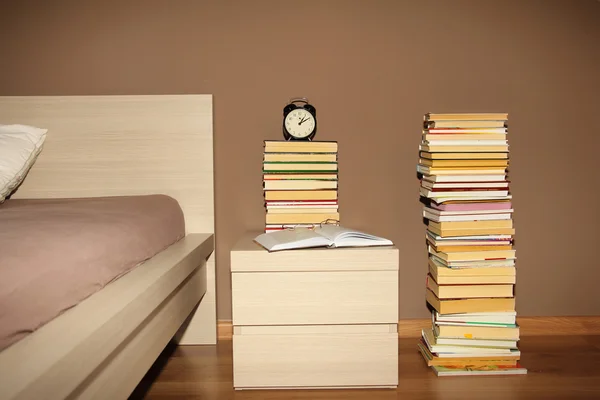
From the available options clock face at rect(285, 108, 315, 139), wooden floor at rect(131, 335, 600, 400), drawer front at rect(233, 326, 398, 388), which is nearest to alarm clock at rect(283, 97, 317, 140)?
clock face at rect(285, 108, 315, 139)

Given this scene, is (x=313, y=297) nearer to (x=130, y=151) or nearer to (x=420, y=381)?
(x=420, y=381)

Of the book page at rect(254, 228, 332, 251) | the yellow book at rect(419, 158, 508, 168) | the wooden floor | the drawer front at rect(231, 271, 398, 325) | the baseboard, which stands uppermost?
the yellow book at rect(419, 158, 508, 168)

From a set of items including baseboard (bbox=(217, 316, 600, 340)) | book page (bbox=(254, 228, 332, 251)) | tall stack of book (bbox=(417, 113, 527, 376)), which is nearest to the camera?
book page (bbox=(254, 228, 332, 251))

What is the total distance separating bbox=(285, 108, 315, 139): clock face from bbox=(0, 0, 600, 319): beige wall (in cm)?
15

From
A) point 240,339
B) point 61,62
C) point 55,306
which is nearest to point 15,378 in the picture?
point 55,306

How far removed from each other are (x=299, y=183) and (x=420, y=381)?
0.81m

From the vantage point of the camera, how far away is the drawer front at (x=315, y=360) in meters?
1.63

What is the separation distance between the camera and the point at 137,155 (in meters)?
2.13

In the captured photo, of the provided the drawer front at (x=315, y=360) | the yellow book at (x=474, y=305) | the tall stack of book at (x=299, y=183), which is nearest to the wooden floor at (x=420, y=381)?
the drawer front at (x=315, y=360)

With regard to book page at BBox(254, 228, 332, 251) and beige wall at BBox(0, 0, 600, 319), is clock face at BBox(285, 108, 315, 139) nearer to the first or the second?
beige wall at BBox(0, 0, 600, 319)

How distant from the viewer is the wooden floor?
1630 mm

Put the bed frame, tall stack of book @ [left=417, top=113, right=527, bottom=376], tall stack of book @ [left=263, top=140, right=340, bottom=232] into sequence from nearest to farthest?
tall stack of book @ [left=417, top=113, right=527, bottom=376] < tall stack of book @ [left=263, top=140, right=340, bottom=232] < the bed frame

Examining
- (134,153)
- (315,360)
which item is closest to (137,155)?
(134,153)

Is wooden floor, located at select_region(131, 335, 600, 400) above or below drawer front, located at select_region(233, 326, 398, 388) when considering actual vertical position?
below
